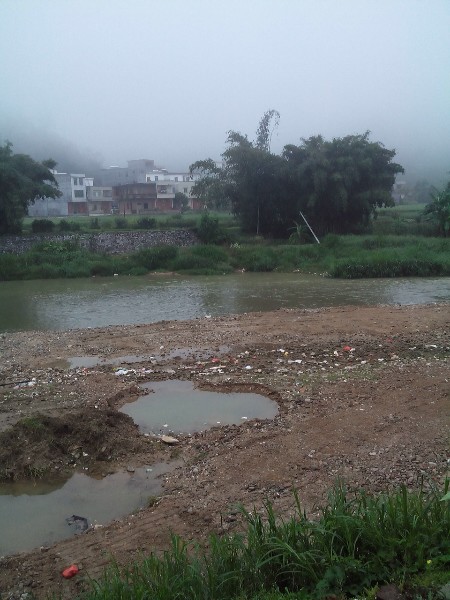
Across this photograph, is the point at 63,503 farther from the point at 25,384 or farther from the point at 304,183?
the point at 304,183

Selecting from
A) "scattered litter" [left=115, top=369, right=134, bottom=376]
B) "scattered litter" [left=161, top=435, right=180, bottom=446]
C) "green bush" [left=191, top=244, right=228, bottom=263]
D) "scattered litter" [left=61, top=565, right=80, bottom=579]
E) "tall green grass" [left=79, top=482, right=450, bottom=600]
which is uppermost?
"green bush" [left=191, top=244, right=228, bottom=263]

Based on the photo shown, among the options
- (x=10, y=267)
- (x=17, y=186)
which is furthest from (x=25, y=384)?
(x=17, y=186)

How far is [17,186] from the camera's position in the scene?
31859mm

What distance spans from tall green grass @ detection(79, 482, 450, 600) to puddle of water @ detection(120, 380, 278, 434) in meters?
3.49

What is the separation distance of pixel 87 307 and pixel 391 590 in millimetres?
16915

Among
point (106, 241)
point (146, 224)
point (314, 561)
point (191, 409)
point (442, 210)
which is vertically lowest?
point (191, 409)

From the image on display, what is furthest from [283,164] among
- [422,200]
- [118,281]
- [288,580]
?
[422,200]

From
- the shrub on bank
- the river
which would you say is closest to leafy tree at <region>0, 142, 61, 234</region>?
the river

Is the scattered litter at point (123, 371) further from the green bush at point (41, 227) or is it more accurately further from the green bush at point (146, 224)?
the green bush at point (146, 224)

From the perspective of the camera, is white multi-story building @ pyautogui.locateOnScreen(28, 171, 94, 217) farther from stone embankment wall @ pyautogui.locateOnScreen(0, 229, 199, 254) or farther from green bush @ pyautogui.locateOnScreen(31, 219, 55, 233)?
stone embankment wall @ pyautogui.locateOnScreen(0, 229, 199, 254)

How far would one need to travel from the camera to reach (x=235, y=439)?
641 cm

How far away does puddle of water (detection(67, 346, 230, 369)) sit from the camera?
33.6 feet

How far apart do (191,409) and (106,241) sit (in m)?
25.3

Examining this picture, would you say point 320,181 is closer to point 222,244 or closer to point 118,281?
point 222,244
